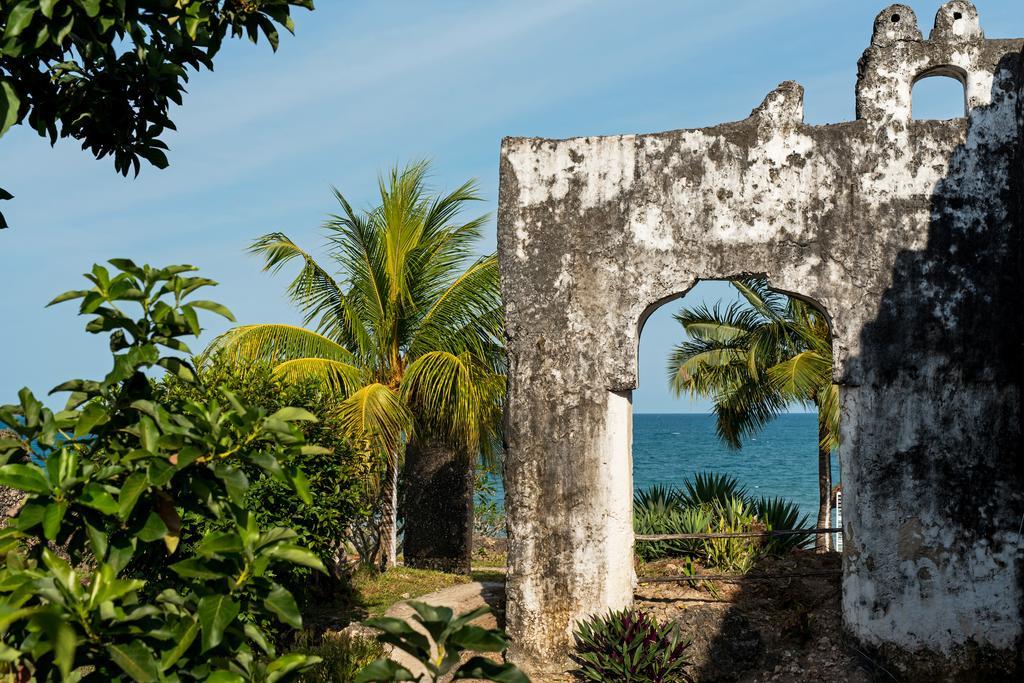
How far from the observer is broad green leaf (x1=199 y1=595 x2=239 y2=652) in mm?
2463

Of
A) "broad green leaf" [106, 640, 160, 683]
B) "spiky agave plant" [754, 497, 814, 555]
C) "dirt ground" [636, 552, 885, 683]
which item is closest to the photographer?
"broad green leaf" [106, 640, 160, 683]

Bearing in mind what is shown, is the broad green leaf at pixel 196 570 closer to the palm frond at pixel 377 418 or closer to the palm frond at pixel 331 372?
the palm frond at pixel 377 418

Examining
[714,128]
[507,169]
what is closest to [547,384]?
[507,169]

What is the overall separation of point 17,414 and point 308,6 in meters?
1.86

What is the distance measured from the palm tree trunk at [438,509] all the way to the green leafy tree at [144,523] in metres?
11.2

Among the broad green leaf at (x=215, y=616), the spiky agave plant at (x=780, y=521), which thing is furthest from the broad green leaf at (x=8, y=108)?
the spiky agave plant at (x=780, y=521)

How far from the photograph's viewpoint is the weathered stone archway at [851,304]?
26.0ft

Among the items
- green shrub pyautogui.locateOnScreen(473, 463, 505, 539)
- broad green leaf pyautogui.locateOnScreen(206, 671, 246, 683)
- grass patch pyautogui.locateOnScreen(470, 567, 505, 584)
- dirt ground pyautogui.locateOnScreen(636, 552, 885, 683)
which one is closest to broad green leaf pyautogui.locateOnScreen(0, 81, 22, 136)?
broad green leaf pyautogui.locateOnScreen(206, 671, 246, 683)

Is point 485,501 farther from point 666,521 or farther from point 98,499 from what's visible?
point 98,499

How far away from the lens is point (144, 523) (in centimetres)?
274

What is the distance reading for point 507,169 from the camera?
28.8 feet

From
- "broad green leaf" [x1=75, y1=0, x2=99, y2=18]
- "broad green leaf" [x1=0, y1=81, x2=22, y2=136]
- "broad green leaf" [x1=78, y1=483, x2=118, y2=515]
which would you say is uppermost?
"broad green leaf" [x1=75, y1=0, x2=99, y2=18]

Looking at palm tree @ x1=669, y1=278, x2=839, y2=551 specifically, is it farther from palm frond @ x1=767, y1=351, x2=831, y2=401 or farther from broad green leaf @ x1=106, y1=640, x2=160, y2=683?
broad green leaf @ x1=106, y1=640, x2=160, y2=683

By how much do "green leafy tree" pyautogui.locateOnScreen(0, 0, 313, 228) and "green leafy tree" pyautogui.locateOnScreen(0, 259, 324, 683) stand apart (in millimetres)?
1011
